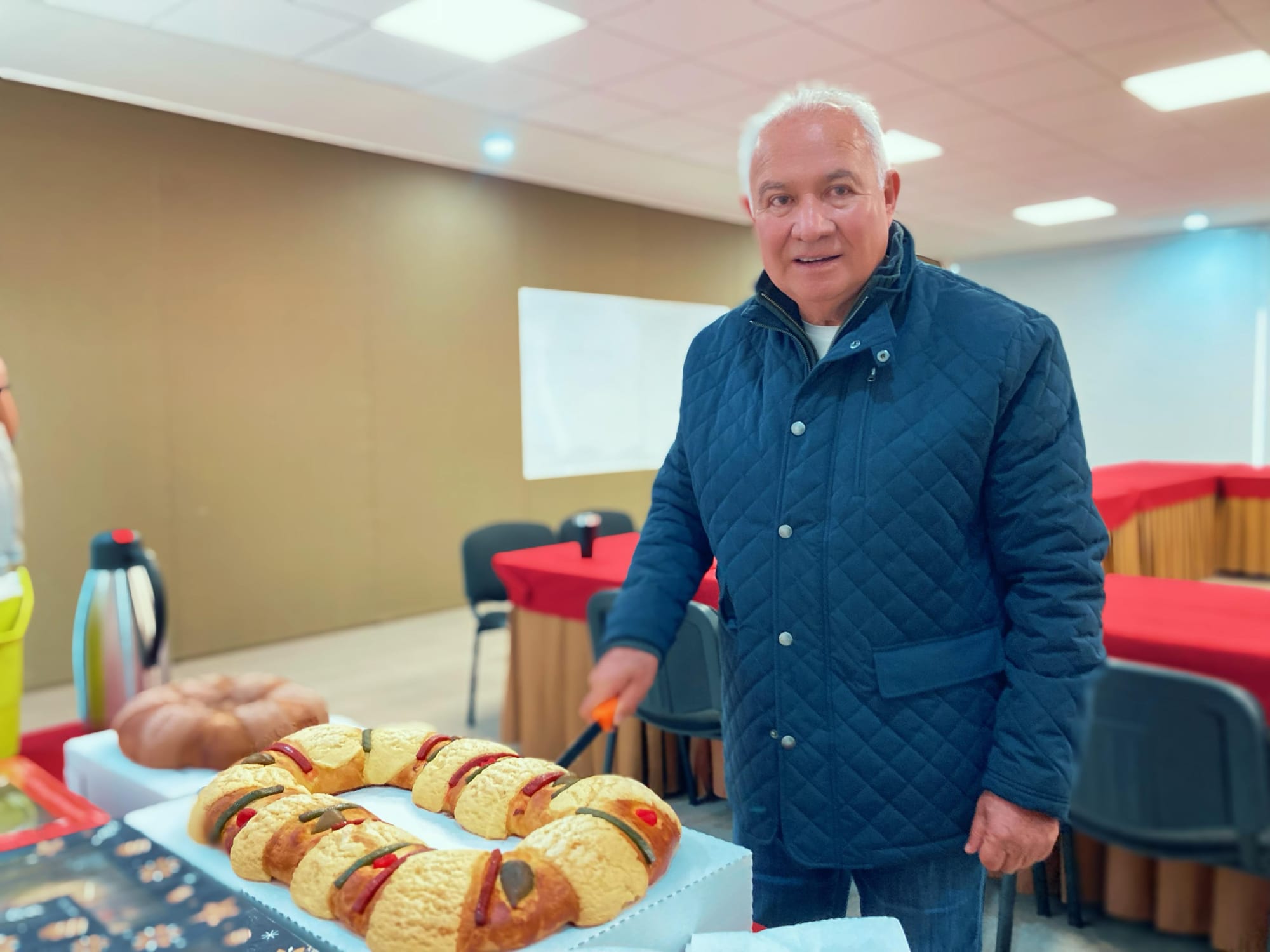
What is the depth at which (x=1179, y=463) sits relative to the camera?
22.7ft

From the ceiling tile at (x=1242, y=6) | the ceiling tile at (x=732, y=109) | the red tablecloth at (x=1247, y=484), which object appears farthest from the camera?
the red tablecloth at (x=1247, y=484)

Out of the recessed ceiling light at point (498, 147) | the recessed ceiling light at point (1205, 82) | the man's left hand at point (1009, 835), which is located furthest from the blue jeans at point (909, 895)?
the recessed ceiling light at point (498, 147)

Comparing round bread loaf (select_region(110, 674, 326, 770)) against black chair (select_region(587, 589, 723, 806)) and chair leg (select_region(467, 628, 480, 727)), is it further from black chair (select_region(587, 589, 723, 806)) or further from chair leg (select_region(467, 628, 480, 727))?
chair leg (select_region(467, 628, 480, 727))

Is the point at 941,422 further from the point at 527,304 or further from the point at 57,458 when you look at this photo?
the point at 527,304

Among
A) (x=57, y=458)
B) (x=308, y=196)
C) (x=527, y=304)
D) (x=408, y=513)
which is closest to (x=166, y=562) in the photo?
(x=57, y=458)

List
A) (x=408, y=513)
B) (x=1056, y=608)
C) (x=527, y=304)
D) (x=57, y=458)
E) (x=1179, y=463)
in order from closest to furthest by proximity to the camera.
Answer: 1. (x=1056, y=608)
2. (x=57, y=458)
3. (x=408, y=513)
4. (x=527, y=304)
5. (x=1179, y=463)

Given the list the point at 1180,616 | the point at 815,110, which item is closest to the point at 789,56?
the point at 1180,616

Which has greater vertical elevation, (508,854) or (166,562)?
(508,854)

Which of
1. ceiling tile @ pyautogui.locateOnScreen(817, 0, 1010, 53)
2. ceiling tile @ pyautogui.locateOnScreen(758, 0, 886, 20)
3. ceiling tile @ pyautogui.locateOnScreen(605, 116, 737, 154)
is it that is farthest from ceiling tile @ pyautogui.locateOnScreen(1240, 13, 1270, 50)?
ceiling tile @ pyautogui.locateOnScreen(605, 116, 737, 154)

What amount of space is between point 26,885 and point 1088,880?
2.70 ft

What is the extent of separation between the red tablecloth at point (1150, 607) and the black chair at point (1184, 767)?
0.01m

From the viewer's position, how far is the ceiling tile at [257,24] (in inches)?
135

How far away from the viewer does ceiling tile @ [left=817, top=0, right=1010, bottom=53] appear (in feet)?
11.5

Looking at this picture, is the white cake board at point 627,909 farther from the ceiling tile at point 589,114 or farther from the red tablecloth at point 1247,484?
the red tablecloth at point 1247,484
